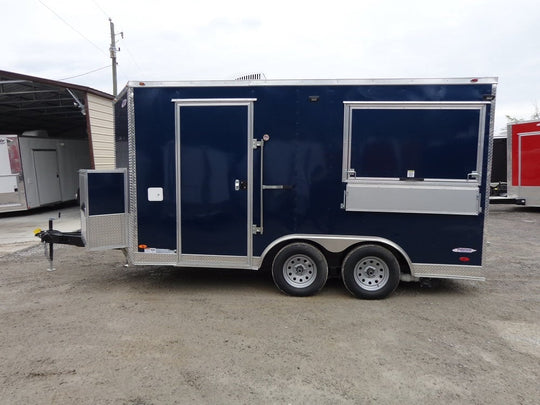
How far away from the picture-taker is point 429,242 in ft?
16.1

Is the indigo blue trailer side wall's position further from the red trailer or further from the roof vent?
the red trailer

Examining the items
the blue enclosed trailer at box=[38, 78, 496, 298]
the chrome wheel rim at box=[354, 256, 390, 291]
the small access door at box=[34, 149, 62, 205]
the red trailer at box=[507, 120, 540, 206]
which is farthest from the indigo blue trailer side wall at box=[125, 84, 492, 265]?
the small access door at box=[34, 149, 62, 205]

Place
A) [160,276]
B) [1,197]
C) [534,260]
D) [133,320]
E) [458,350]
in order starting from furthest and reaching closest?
1. [1,197]
2. [534,260]
3. [160,276]
4. [133,320]
5. [458,350]

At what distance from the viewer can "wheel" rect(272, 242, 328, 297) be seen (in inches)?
199

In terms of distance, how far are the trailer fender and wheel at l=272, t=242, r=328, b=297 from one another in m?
0.09

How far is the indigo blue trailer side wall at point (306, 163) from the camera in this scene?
15.7 ft

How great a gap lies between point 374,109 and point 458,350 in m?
2.75

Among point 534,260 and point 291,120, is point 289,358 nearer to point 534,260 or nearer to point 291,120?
point 291,120

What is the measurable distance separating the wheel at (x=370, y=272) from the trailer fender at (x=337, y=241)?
0.08 metres

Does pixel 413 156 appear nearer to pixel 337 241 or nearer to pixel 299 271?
pixel 337 241

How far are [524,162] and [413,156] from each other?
9.94m

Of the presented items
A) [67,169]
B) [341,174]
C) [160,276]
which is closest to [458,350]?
[341,174]

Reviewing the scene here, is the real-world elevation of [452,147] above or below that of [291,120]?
below

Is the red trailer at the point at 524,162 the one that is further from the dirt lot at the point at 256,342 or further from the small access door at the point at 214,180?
the small access door at the point at 214,180
